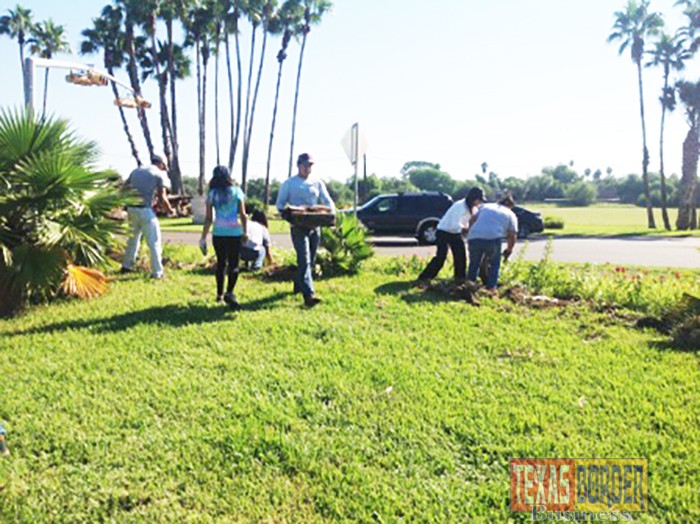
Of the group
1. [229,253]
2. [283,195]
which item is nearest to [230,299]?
[229,253]

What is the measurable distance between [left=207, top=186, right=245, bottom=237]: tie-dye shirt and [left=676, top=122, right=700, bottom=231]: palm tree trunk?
98.1 ft

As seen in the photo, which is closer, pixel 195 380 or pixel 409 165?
pixel 195 380

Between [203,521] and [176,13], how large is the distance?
35063 mm

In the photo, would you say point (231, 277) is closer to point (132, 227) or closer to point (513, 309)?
point (132, 227)

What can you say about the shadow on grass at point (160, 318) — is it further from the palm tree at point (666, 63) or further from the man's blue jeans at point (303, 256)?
the palm tree at point (666, 63)

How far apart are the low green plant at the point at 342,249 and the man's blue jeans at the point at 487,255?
194 centimetres

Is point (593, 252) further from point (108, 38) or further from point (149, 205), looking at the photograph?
point (108, 38)

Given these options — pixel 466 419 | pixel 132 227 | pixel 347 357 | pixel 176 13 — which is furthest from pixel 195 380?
pixel 176 13

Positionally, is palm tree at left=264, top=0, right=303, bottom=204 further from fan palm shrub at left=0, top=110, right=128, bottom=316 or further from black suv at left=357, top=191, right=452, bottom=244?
fan palm shrub at left=0, top=110, right=128, bottom=316

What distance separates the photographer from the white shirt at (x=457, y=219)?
7.84 metres

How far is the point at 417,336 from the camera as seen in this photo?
5359mm

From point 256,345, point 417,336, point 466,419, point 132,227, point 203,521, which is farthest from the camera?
point 132,227

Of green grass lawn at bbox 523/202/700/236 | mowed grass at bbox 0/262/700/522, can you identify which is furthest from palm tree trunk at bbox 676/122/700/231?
mowed grass at bbox 0/262/700/522

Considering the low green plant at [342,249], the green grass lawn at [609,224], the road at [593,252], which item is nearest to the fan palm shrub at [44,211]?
the low green plant at [342,249]
